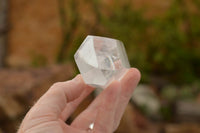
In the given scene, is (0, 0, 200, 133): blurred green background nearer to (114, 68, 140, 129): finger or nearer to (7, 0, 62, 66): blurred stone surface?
(7, 0, 62, 66): blurred stone surface

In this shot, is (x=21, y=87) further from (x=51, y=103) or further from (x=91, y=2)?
(x=91, y=2)

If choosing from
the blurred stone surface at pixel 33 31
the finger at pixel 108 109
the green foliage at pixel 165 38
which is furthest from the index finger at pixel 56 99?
the blurred stone surface at pixel 33 31

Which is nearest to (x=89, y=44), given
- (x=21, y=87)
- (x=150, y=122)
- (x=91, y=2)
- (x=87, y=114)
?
(x=87, y=114)

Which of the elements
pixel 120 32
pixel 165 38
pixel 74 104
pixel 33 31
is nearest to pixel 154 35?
pixel 165 38

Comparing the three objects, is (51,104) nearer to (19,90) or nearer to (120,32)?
(19,90)

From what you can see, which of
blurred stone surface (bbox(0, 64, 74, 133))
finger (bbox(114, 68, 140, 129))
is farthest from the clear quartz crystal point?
blurred stone surface (bbox(0, 64, 74, 133))

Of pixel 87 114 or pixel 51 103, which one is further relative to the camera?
pixel 87 114
